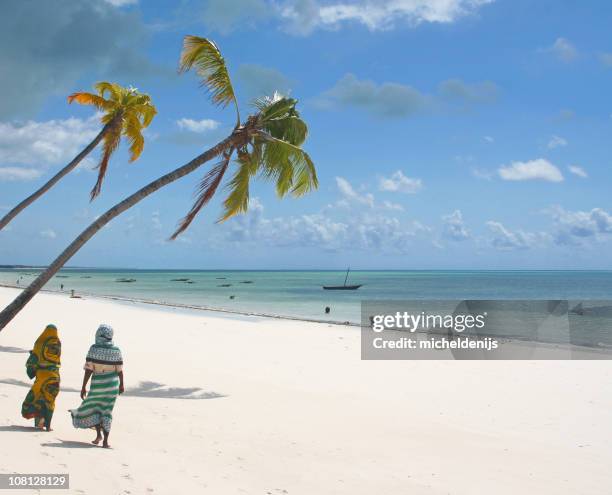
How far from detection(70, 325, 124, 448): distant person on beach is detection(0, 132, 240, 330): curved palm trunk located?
1.32 metres

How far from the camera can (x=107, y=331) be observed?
6328 millimetres

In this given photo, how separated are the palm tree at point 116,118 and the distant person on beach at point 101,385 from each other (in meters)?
5.35

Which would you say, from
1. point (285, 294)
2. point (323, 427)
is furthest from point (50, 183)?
point (285, 294)

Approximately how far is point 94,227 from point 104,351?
7.80ft

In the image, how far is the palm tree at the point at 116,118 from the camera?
11.8 metres

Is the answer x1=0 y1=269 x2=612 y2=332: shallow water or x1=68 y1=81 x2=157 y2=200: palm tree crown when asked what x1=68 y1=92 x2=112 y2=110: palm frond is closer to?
x1=68 y1=81 x2=157 y2=200: palm tree crown

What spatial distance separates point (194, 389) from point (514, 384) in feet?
24.3

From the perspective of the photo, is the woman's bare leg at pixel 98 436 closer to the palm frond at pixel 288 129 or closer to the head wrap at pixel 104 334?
the head wrap at pixel 104 334

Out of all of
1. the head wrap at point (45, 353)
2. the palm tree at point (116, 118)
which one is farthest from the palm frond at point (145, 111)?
the head wrap at point (45, 353)

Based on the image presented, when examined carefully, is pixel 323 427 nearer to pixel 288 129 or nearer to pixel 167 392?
pixel 167 392

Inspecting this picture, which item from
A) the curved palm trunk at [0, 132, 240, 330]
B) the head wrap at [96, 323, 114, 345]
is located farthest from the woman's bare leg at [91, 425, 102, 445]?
the curved palm trunk at [0, 132, 240, 330]

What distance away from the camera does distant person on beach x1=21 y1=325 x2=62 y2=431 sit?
21.7ft

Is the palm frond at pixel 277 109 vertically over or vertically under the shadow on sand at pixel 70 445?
over

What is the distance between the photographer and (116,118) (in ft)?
41.0
